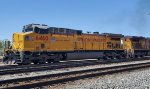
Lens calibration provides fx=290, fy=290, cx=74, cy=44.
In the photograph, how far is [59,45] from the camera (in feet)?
92.7

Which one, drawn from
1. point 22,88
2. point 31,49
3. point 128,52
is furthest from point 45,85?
point 128,52

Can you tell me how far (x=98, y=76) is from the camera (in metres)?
15.2

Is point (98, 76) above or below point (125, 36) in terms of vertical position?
below

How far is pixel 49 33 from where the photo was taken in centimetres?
2705

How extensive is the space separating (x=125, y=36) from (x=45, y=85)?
30322 millimetres

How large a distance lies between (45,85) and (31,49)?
46.4 ft

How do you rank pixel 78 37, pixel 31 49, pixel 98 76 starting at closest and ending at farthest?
pixel 98 76 → pixel 31 49 → pixel 78 37

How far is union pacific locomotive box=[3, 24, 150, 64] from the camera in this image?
25.1 m

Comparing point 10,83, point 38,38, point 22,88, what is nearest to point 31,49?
point 38,38

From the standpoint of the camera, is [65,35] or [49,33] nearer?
[49,33]

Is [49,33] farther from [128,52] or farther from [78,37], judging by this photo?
[128,52]

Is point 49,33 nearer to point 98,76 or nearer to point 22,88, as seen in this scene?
point 98,76

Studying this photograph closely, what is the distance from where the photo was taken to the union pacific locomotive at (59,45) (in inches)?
988

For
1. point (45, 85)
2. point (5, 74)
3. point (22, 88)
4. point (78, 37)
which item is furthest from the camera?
point (78, 37)
